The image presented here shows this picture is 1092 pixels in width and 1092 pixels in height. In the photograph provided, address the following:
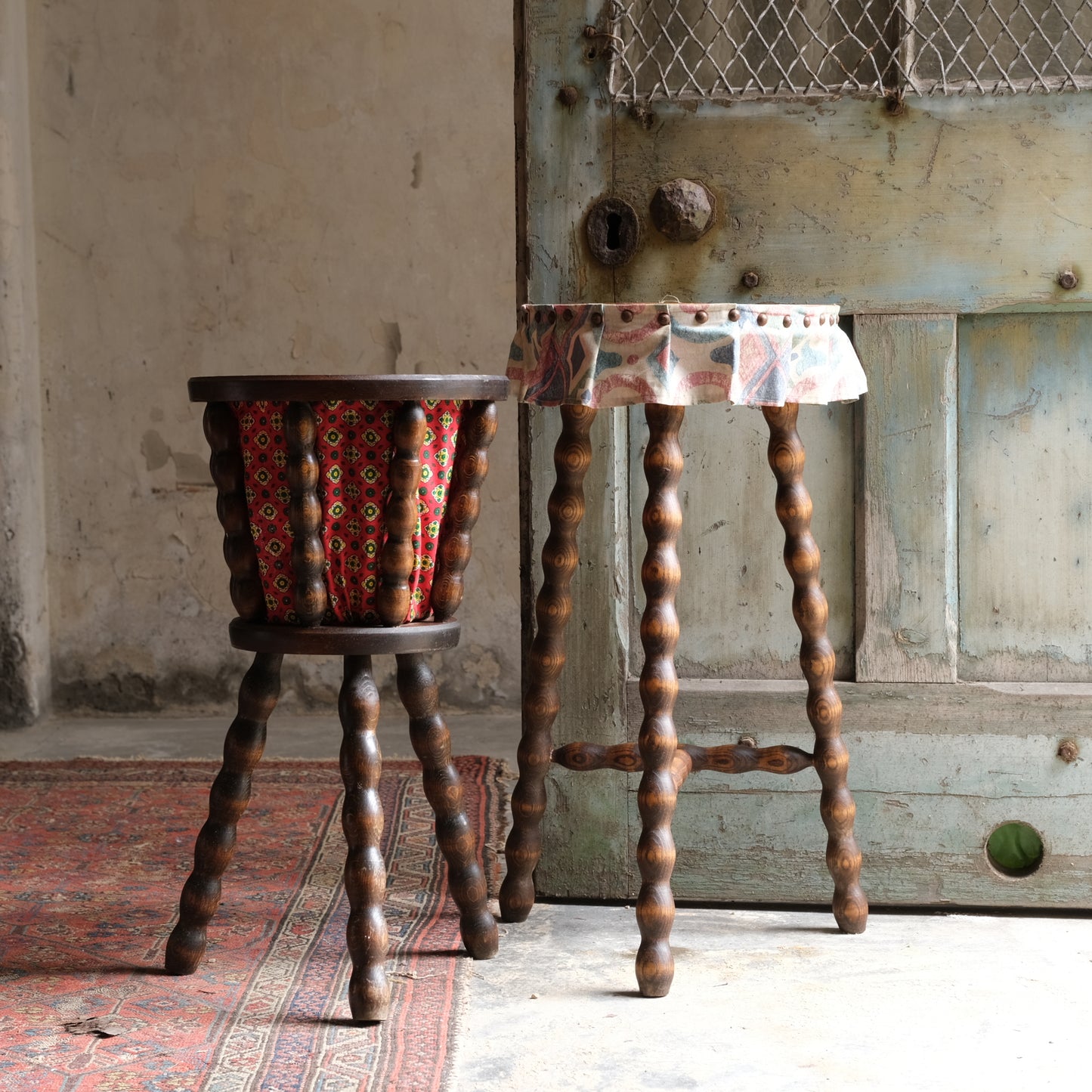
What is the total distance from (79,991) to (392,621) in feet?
2.46

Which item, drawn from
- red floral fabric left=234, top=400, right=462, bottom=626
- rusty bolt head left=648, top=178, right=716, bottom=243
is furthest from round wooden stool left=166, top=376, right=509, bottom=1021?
rusty bolt head left=648, top=178, right=716, bottom=243

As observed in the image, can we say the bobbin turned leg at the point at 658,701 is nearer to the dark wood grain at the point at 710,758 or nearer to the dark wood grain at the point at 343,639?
the dark wood grain at the point at 710,758

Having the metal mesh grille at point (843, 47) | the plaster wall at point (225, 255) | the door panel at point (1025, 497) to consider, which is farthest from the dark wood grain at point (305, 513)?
the plaster wall at point (225, 255)

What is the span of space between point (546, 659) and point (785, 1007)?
2.19 feet

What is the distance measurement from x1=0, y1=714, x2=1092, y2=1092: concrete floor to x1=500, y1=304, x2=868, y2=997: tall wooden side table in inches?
4.1

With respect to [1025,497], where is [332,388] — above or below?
above

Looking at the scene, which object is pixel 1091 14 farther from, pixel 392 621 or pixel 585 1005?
pixel 585 1005

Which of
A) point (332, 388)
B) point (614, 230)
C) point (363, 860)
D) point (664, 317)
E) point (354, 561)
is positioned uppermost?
point (614, 230)

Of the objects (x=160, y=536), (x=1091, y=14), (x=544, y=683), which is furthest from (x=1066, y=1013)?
(x=160, y=536)

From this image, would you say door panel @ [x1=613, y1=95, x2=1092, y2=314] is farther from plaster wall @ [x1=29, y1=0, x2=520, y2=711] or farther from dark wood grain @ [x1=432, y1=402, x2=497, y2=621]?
plaster wall @ [x1=29, y1=0, x2=520, y2=711]

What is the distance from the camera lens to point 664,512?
7.08ft

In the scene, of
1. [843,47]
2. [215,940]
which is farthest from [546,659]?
[843,47]

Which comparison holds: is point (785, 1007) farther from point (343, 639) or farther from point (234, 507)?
point (234, 507)

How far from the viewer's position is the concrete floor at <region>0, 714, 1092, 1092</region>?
1.87 metres
